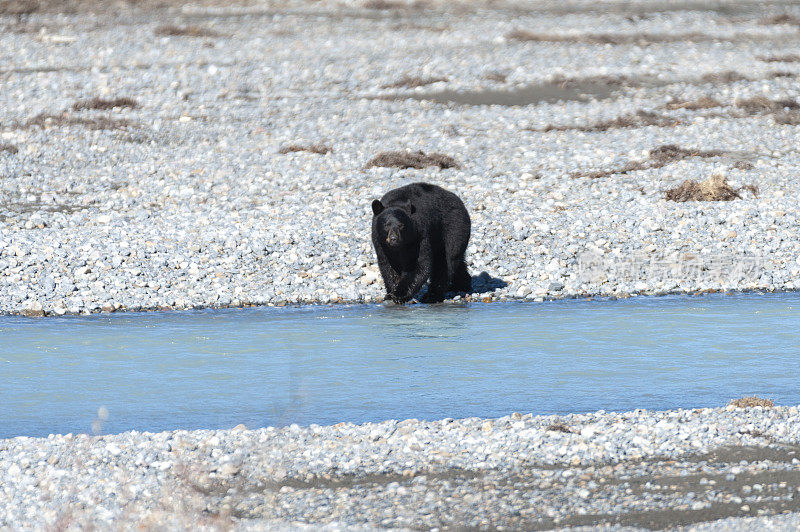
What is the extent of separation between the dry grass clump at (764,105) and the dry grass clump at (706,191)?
738 cm

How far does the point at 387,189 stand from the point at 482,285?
4812 mm

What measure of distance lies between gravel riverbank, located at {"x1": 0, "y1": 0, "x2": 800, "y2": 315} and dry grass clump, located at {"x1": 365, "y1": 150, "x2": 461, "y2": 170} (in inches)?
7.0

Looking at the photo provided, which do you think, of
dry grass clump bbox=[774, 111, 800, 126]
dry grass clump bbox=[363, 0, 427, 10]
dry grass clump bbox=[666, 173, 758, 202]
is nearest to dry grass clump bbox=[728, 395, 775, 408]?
dry grass clump bbox=[666, 173, 758, 202]

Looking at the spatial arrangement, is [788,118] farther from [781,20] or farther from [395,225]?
[395,225]

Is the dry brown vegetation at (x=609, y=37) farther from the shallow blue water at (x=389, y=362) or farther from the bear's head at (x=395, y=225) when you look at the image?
the bear's head at (x=395, y=225)

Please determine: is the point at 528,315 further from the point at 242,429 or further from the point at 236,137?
the point at 236,137

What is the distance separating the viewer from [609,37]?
31.2m

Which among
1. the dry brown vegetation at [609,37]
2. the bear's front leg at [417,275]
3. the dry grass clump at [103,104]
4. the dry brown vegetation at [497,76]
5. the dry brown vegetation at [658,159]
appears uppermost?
the dry brown vegetation at [609,37]

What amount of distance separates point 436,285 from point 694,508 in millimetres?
6765

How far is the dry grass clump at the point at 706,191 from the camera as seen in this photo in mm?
16359

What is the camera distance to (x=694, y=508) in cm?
604

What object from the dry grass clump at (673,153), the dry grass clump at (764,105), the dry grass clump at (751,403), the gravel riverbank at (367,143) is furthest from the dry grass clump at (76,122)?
the dry grass clump at (751,403)

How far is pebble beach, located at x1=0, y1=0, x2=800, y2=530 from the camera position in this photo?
640cm

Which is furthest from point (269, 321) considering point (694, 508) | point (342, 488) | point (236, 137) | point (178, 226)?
point (236, 137)
